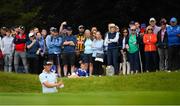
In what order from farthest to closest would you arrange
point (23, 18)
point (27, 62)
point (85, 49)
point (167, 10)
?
point (23, 18), point (167, 10), point (27, 62), point (85, 49)

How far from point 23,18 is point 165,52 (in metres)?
18.1

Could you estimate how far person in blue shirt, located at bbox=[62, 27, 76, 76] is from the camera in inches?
941

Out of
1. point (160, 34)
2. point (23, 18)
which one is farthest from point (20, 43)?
point (23, 18)

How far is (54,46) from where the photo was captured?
24.2 m

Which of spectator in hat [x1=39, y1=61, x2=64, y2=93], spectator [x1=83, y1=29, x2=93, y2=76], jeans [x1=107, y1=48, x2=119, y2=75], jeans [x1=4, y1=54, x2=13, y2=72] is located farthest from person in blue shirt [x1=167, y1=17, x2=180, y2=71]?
jeans [x1=4, y1=54, x2=13, y2=72]

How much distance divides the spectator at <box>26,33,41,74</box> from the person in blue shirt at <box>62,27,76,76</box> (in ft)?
4.39

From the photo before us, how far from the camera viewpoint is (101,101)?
26.8 ft

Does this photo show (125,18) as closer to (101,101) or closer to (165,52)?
(165,52)

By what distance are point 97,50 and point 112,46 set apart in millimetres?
635

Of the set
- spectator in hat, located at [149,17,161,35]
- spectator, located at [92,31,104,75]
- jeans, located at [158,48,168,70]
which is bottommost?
jeans, located at [158,48,168,70]

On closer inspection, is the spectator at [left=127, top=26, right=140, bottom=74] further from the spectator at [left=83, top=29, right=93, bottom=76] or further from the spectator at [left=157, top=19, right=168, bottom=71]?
the spectator at [left=83, top=29, right=93, bottom=76]

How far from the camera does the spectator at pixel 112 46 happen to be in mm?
22938

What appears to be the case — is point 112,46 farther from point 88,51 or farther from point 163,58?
point 163,58

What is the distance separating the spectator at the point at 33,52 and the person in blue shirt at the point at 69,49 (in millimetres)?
1339
